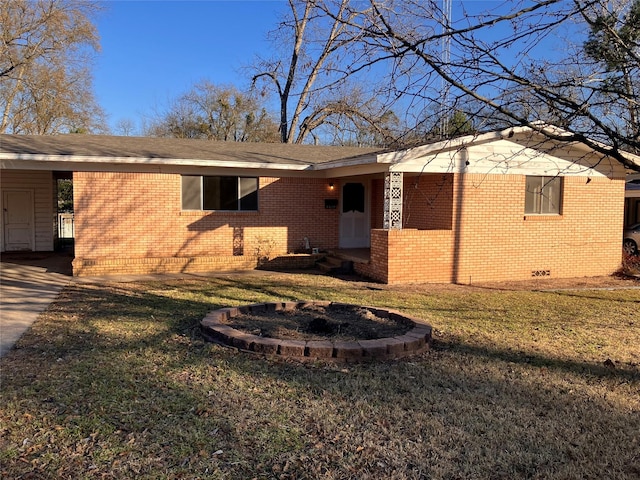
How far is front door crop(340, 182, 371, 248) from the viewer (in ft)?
50.5

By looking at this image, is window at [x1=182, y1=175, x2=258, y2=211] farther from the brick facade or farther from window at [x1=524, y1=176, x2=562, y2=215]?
window at [x1=524, y1=176, x2=562, y2=215]

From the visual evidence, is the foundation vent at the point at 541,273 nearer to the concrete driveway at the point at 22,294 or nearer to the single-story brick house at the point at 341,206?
the single-story brick house at the point at 341,206

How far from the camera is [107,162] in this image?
12.4 m

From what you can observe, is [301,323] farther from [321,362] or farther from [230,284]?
[230,284]

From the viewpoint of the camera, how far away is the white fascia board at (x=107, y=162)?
11.6 m

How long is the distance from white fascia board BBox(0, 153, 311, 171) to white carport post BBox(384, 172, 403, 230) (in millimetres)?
3418

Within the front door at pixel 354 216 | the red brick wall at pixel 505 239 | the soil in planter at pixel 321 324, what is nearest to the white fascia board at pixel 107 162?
the front door at pixel 354 216

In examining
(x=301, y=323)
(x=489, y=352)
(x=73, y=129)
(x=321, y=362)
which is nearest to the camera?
(x=321, y=362)

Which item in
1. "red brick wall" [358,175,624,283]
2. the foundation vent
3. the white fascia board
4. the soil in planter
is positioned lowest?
the soil in planter

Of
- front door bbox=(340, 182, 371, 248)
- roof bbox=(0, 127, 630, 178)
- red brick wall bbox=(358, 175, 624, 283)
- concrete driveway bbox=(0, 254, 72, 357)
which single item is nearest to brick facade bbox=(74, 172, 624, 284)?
red brick wall bbox=(358, 175, 624, 283)

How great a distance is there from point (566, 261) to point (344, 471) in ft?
37.1

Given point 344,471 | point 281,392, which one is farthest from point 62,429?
point 344,471

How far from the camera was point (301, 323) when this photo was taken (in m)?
6.73

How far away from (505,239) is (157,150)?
353 inches
